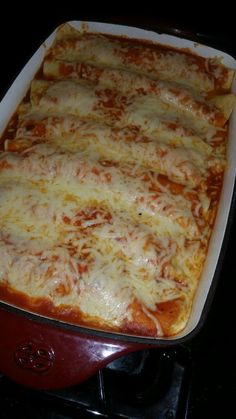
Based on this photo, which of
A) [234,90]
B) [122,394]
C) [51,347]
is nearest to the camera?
[51,347]

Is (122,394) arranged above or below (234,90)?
below

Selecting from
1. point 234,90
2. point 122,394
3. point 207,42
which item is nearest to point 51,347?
point 122,394

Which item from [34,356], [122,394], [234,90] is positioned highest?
[234,90]

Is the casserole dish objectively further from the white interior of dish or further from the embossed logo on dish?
the white interior of dish

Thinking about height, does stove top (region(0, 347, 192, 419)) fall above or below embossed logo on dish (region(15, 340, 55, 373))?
below

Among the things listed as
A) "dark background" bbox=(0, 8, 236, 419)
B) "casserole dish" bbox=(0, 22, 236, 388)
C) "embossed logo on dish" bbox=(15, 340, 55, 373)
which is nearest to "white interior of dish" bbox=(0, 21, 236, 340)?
"dark background" bbox=(0, 8, 236, 419)

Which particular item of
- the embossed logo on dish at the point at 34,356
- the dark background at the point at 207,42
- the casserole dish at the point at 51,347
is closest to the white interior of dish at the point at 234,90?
the dark background at the point at 207,42

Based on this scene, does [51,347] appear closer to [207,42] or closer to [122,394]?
[122,394]
